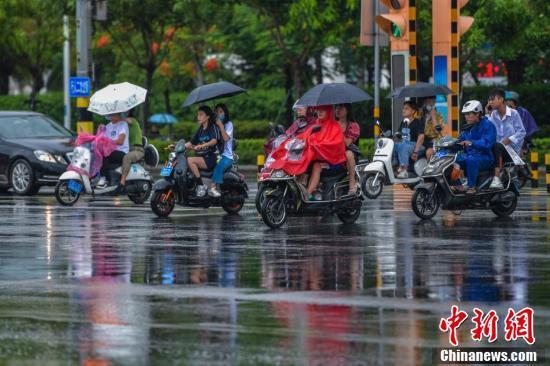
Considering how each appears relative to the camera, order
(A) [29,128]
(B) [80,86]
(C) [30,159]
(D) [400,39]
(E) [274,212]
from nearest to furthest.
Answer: (E) [274,212] → (C) [30,159] → (A) [29,128] → (D) [400,39] → (B) [80,86]

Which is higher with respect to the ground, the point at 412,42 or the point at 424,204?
the point at 412,42

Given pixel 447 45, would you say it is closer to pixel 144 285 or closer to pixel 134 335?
pixel 144 285

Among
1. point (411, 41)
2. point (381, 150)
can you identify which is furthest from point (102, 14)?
point (381, 150)

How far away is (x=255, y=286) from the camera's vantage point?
1255 centimetres

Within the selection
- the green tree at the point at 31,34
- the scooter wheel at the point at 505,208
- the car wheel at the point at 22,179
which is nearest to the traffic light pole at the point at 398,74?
the car wheel at the point at 22,179

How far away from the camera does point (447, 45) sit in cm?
2916

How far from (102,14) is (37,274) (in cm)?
2235

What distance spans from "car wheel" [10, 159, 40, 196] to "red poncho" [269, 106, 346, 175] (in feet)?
32.1

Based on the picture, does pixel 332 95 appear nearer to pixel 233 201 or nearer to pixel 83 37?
pixel 233 201

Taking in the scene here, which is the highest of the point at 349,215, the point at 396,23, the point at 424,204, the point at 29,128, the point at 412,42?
the point at 396,23

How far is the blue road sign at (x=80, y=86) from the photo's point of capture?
34750 mm

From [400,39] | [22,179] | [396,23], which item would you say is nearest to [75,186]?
[22,179]

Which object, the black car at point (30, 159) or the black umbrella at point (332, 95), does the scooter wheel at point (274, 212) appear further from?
the black car at point (30, 159)

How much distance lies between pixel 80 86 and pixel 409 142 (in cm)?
1118
